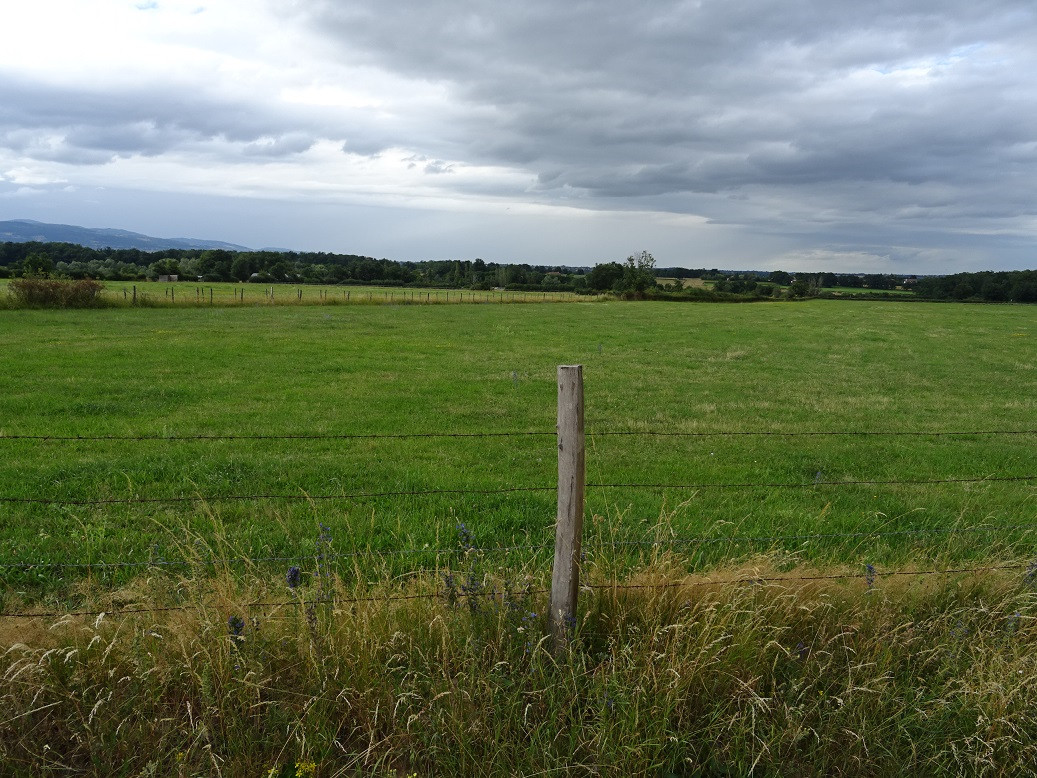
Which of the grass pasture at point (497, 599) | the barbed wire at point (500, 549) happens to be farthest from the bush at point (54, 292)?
the barbed wire at point (500, 549)

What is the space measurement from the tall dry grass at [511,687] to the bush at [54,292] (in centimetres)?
4283

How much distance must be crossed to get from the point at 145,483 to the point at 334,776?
6389 millimetres

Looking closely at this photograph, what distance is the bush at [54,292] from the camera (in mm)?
39094

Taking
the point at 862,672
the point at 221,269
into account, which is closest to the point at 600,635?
the point at 862,672

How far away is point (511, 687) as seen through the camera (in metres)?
4.08

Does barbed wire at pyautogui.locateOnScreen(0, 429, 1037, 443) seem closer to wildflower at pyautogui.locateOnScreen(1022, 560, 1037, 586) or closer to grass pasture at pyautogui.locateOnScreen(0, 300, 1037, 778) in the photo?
grass pasture at pyautogui.locateOnScreen(0, 300, 1037, 778)

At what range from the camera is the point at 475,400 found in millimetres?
15625

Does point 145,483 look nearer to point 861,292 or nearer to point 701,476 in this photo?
point 701,476

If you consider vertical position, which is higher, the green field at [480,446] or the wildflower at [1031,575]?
the wildflower at [1031,575]

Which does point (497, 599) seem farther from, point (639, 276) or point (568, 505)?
point (639, 276)

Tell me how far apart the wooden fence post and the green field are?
117cm

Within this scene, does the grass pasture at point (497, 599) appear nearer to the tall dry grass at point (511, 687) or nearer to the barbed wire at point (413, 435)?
the tall dry grass at point (511, 687)

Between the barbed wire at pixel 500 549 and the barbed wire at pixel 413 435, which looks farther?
the barbed wire at pixel 413 435

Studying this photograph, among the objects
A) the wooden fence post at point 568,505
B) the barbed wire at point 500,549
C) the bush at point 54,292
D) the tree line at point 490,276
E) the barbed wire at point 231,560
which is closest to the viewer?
the wooden fence post at point 568,505
